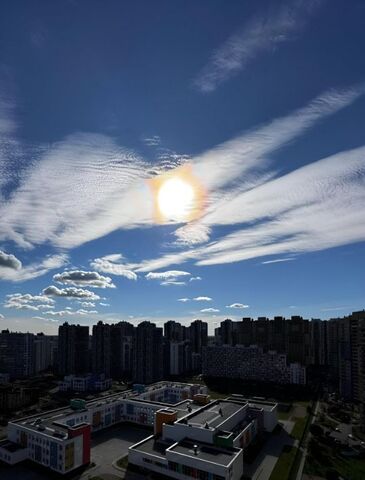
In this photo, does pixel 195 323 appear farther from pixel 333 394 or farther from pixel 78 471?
pixel 78 471

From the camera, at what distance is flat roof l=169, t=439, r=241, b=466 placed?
175 ft

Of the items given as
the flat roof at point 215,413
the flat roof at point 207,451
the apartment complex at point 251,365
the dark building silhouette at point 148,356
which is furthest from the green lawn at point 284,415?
the dark building silhouette at point 148,356

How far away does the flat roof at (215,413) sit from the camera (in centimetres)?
6488

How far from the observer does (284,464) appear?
202ft

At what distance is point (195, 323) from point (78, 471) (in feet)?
447

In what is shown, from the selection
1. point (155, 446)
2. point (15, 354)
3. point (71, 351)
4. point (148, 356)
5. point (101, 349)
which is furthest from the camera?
point (15, 354)

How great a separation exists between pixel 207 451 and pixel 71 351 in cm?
11212

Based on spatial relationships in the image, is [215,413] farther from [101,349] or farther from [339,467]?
[101,349]

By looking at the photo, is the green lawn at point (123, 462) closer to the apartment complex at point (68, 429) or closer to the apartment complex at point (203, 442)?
the apartment complex at point (203, 442)

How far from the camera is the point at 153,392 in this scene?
9862 cm

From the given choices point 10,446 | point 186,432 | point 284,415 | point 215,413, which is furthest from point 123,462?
point 284,415

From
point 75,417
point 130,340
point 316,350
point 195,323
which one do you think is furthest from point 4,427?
point 316,350

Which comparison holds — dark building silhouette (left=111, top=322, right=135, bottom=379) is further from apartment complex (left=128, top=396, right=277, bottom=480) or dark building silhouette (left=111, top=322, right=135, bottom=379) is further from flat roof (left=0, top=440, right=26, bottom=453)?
flat roof (left=0, top=440, right=26, bottom=453)

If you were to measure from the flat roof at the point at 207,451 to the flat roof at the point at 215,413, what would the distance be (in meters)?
4.83
